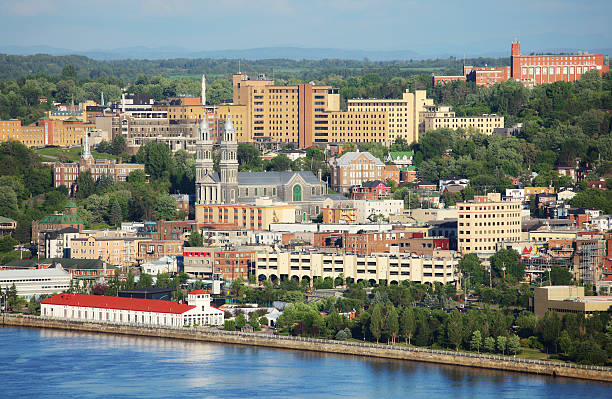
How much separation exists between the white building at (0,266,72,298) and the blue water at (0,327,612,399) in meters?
9.86

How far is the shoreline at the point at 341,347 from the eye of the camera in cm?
4631

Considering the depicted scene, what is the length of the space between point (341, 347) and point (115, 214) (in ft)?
92.8

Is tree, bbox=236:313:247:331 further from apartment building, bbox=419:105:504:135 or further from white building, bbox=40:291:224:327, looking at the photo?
apartment building, bbox=419:105:504:135

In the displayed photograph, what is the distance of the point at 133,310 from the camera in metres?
56.9

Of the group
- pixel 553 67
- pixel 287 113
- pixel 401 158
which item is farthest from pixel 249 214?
pixel 553 67

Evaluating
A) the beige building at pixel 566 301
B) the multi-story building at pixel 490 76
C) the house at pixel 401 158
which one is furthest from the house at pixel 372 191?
the multi-story building at pixel 490 76

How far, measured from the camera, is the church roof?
77.4 m

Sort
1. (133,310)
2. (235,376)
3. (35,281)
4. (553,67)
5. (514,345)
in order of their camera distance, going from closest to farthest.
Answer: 1. (235,376)
2. (514,345)
3. (133,310)
4. (35,281)
5. (553,67)

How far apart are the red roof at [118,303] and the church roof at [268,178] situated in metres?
19.3

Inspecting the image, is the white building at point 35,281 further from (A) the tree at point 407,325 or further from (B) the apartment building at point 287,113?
(B) the apartment building at point 287,113

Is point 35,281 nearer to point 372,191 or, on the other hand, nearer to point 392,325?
point 392,325

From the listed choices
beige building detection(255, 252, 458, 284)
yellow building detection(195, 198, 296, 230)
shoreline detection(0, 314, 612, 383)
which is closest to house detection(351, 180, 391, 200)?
yellow building detection(195, 198, 296, 230)

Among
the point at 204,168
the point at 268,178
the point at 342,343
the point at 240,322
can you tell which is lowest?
the point at 342,343

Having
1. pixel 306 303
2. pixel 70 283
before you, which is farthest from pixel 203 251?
pixel 306 303
